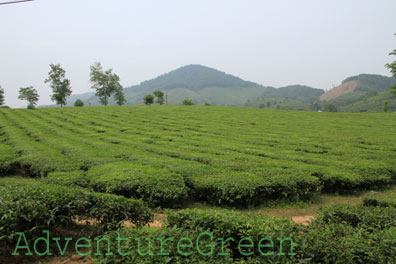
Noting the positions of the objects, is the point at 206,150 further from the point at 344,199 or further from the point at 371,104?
the point at 371,104

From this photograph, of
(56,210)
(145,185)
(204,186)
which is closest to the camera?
(56,210)

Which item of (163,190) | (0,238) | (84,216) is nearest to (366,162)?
(163,190)

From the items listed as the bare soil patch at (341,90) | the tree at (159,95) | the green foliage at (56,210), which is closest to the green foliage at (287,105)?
the bare soil patch at (341,90)

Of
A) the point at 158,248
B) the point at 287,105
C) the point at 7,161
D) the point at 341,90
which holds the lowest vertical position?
the point at 7,161

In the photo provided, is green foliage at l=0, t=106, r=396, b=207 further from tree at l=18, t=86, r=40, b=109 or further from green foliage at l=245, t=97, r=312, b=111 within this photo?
green foliage at l=245, t=97, r=312, b=111

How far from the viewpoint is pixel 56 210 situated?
4.24 metres

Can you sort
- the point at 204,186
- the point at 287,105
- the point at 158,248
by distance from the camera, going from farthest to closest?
the point at 287,105 → the point at 204,186 → the point at 158,248

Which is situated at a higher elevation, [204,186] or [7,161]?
[7,161]

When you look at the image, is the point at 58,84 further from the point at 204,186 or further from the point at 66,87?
the point at 204,186

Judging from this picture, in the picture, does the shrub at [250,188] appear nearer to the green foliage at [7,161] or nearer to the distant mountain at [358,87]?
the green foliage at [7,161]

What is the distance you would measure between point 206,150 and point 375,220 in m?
7.65

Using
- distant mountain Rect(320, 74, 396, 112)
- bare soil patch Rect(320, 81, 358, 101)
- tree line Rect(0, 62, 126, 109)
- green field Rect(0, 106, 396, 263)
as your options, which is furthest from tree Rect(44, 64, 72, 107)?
bare soil patch Rect(320, 81, 358, 101)

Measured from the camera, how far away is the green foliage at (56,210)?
12.6ft

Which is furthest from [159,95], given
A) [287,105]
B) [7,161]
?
[287,105]
